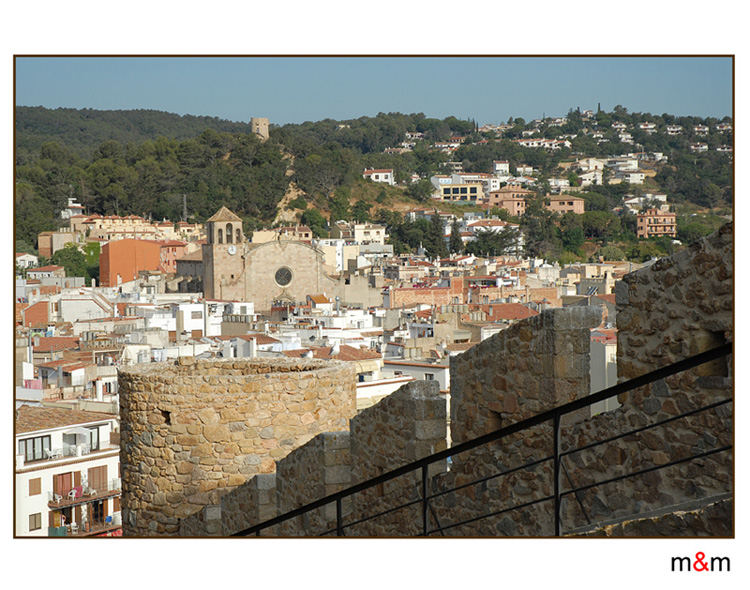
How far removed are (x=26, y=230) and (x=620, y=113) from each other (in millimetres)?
87995

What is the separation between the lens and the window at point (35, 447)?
1659 cm

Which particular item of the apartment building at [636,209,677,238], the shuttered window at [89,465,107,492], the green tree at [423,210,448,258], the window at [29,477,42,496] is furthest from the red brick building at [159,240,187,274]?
the window at [29,477,42,496]

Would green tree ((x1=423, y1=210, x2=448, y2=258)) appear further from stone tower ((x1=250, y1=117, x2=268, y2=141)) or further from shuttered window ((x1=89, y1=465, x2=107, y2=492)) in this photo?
shuttered window ((x1=89, y1=465, x2=107, y2=492))

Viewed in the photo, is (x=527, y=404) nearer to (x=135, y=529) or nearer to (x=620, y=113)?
(x=135, y=529)

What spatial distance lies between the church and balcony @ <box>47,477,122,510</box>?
50.6 metres

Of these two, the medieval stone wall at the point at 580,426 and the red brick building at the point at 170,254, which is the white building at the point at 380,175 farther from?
the medieval stone wall at the point at 580,426

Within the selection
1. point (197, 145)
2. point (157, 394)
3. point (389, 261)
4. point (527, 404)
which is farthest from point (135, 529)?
point (197, 145)

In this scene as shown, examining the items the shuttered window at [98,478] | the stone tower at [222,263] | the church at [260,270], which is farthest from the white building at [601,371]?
the stone tower at [222,263]

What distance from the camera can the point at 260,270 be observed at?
6875 cm

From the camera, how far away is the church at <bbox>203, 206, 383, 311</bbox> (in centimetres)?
6794

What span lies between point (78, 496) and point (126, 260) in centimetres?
6092

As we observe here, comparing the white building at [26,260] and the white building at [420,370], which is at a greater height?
the white building at [26,260]

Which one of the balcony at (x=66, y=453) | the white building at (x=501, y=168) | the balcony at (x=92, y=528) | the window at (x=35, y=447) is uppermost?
the white building at (x=501, y=168)
